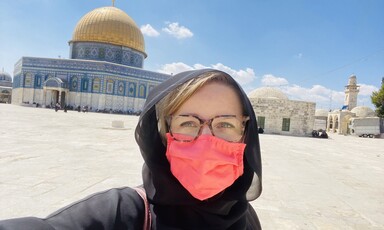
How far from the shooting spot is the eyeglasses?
118cm

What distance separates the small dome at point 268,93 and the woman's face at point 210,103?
81.4 feet

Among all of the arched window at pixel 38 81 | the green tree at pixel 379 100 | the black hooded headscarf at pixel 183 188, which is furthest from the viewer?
the arched window at pixel 38 81

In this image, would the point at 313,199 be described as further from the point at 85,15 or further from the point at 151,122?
the point at 85,15

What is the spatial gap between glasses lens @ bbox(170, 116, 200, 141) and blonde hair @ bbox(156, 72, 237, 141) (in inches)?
1.5

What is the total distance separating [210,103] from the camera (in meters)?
1.18

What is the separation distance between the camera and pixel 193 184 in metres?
1.08

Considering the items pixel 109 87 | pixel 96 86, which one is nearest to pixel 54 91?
pixel 96 86

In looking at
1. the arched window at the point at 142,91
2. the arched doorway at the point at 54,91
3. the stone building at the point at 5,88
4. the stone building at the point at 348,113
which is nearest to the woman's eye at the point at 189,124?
the arched doorway at the point at 54,91

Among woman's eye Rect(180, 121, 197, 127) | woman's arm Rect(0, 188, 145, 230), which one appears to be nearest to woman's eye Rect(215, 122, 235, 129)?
woman's eye Rect(180, 121, 197, 127)

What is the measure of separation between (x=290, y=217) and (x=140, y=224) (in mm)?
2221

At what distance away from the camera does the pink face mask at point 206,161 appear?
110 centimetres

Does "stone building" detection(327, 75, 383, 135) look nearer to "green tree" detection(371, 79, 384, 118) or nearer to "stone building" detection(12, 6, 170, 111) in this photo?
"green tree" detection(371, 79, 384, 118)

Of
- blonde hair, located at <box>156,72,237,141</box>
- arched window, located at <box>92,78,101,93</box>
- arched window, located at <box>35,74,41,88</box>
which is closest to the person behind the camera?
blonde hair, located at <box>156,72,237,141</box>

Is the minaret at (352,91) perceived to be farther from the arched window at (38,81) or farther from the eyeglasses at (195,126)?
the eyeglasses at (195,126)
